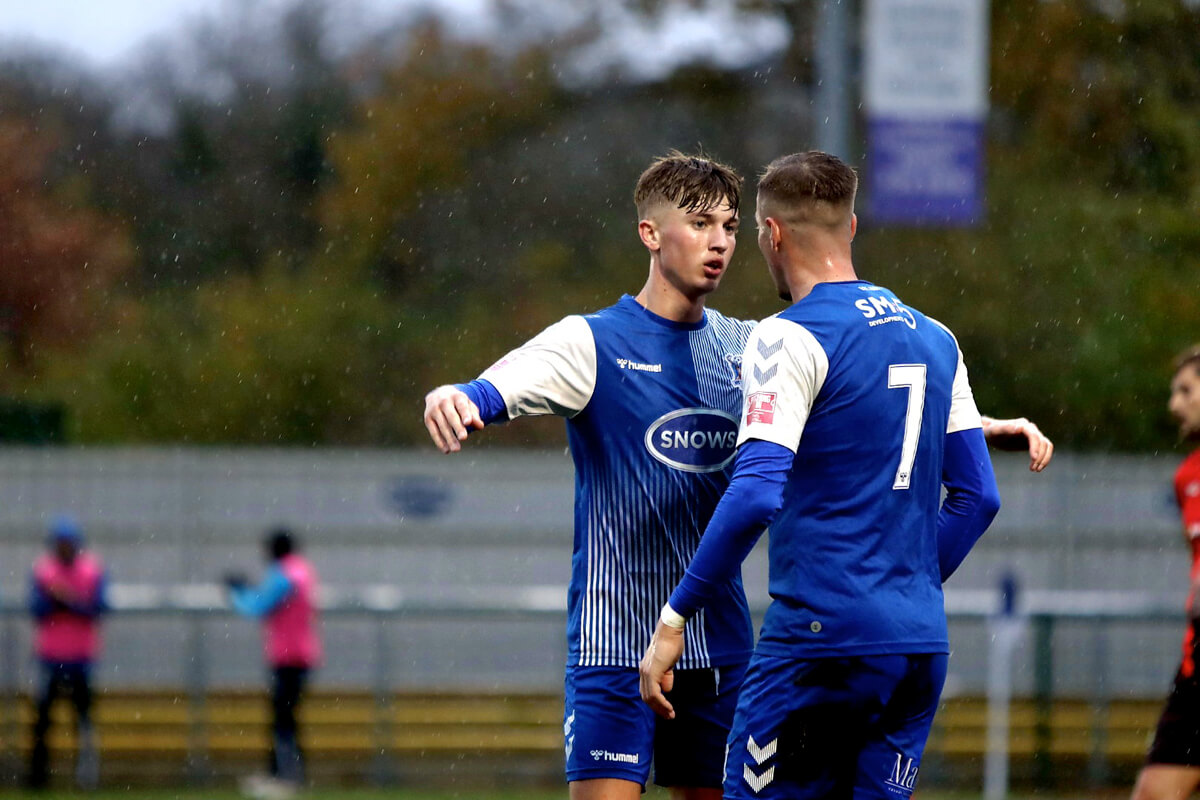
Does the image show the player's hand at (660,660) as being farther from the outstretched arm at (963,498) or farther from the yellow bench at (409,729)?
the yellow bench at (409,729)

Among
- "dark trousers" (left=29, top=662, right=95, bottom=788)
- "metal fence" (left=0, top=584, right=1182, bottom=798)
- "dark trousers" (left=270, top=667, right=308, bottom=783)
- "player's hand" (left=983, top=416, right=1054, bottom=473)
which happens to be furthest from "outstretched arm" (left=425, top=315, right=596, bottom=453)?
"dark trousers" (left=29, top=662, right=95, bottom=788)

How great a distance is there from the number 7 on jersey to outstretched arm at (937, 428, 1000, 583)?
0.34 metres

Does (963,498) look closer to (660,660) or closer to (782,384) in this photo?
(782,384)

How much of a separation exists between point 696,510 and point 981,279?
16390 mm

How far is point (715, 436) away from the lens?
4719mm

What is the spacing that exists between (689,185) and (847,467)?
112 cm

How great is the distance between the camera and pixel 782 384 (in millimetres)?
3938

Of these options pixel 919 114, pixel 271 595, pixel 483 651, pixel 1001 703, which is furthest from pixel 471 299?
pixel 919 114

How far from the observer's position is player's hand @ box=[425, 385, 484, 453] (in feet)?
13.3

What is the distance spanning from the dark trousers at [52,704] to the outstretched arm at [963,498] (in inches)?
398

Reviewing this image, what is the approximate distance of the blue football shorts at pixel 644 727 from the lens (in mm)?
4594

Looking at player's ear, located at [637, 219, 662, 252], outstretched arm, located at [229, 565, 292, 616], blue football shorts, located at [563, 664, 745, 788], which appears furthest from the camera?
outstretched arm, located at [229, 565, 292, 616]

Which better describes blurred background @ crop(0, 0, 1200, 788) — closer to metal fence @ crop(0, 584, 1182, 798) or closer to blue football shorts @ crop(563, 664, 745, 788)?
metal fence @ crop(0, 584, 1182, 798)

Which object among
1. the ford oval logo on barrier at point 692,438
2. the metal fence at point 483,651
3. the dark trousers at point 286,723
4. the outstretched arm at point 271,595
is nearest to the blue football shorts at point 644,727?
the ford oval logo on barrier at point 692,438
